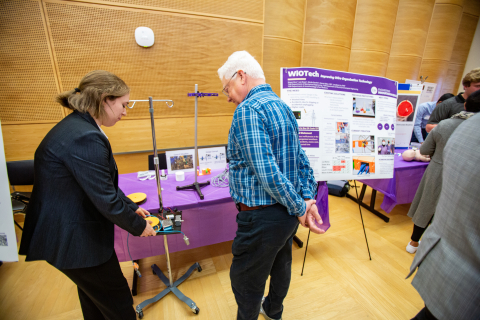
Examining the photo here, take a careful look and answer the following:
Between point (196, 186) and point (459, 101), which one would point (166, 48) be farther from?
point (459, 101)

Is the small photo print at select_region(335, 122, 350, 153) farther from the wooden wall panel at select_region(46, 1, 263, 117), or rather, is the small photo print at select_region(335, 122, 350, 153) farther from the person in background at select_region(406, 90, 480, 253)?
the wooden wall panel at select_region(46, 1, 263, 117)

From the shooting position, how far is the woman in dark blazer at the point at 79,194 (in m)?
0.85

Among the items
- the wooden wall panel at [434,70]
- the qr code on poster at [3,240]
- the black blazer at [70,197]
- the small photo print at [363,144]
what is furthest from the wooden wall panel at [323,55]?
the qr code on poster at [3,240]

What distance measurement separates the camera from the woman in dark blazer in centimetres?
85

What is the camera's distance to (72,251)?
0.90m

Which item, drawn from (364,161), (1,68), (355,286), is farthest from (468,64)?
(1,68)

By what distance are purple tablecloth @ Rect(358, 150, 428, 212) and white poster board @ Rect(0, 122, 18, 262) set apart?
10.3 ft

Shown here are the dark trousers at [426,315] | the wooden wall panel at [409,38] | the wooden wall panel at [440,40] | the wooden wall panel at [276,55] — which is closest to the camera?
the dark trousers at [426,315]

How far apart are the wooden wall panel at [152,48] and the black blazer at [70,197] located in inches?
87.3

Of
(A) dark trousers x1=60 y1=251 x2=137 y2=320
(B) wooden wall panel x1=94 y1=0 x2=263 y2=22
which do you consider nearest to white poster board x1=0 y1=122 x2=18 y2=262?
(A) dark trousers x1=60 y1=251 x2=137 y2=320

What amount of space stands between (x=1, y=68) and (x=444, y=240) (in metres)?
4.01

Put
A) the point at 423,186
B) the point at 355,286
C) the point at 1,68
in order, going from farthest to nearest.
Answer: the point at 1,68 < the point at 423,186 < the point at 355,286

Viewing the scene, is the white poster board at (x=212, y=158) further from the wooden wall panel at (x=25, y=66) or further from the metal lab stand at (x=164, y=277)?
the wooden wall panel at (x=25, y=66)

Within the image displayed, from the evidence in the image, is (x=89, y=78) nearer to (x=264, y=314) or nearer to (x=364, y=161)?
(x=264, y=314)
